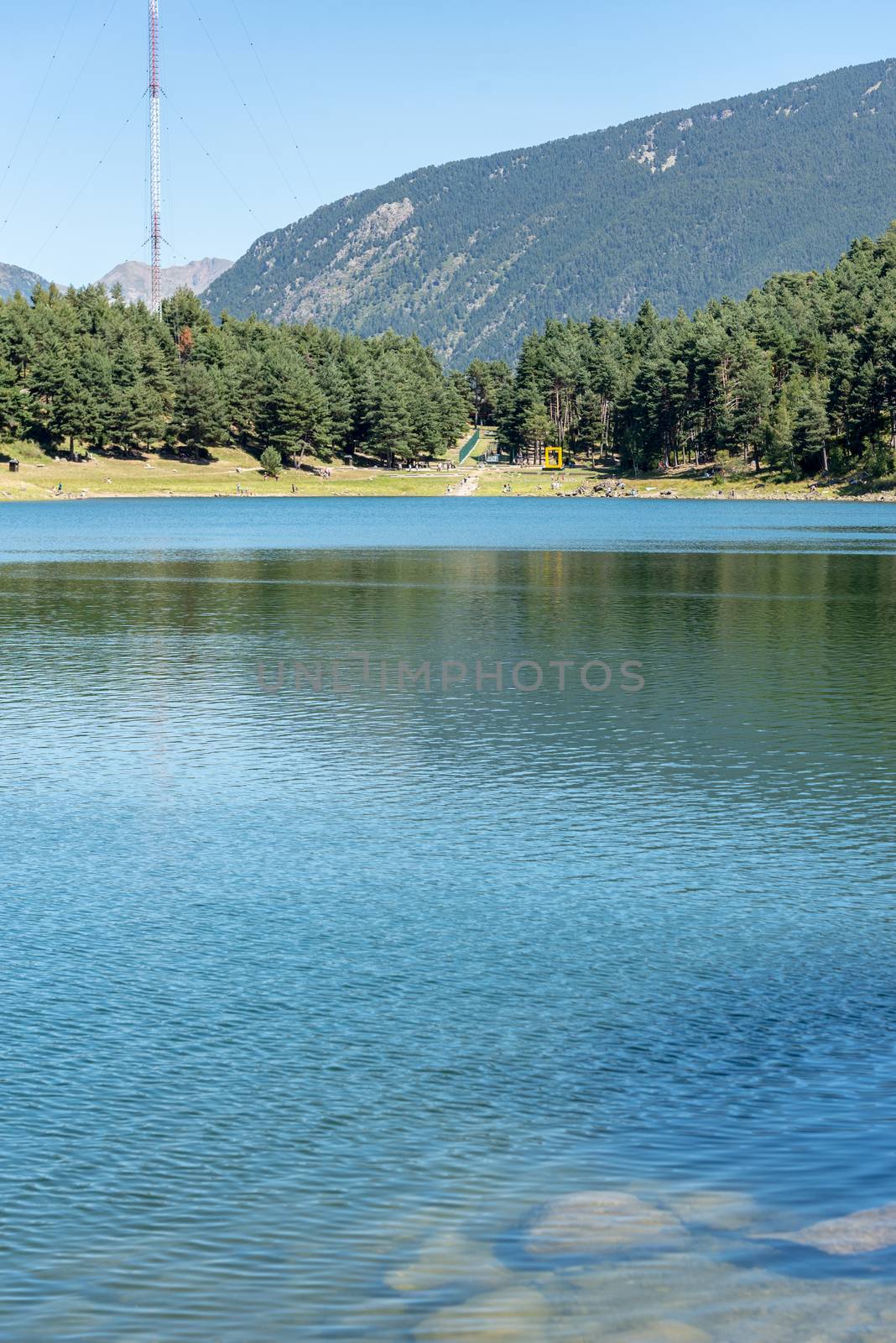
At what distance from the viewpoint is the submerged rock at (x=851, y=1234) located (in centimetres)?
1094

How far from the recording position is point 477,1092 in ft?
45.3

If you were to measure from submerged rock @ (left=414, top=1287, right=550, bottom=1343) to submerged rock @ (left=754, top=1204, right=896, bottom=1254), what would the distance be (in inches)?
77.7

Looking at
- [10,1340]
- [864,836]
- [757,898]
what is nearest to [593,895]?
[757,898]

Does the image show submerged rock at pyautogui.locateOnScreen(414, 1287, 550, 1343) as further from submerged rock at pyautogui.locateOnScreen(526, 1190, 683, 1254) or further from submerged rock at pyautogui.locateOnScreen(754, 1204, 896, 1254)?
submerged rock at pyautogui.locateOnScreen(754, 1204, 896, 1254)

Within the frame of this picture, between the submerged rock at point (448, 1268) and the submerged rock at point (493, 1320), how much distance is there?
0.23 meters

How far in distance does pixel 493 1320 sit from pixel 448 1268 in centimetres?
77

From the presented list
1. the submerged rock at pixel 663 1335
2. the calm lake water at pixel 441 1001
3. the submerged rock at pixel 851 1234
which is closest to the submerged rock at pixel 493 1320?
the calm lake water at pixel 441 1001

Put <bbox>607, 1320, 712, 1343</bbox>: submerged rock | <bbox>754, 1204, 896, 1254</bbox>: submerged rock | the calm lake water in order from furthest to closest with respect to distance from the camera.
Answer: <bbox>754, 1204, 896, 1254</bbox>: submerged rock < the calm lake water < <bbox>607, 1320, 712, 1343</bbox>: submerged rock

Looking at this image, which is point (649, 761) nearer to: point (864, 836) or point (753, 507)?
point (864, 836)

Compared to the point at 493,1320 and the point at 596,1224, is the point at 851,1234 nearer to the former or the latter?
the point at 596,1224

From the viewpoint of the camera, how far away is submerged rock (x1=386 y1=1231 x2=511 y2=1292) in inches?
412

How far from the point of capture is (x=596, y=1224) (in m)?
11.2

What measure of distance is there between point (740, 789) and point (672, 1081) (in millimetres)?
13670

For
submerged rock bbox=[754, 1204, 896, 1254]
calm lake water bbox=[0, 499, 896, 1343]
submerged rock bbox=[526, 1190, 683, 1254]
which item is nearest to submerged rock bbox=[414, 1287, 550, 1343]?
calm lake water bbox=[0, 499, 896, 1343]
